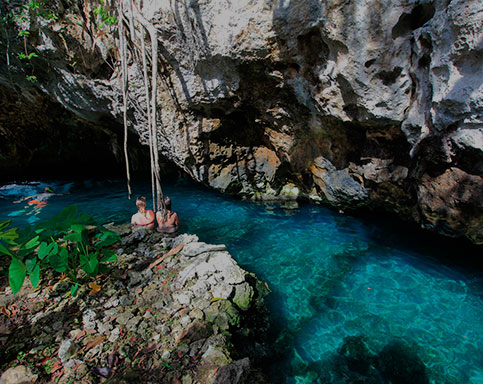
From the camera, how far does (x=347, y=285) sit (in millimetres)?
3871

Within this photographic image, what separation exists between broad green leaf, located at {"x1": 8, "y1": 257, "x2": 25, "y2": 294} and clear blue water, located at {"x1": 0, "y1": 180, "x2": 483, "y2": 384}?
2555mm

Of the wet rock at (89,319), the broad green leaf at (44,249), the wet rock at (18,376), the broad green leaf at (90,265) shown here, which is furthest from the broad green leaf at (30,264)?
the wet rock at (18,376)

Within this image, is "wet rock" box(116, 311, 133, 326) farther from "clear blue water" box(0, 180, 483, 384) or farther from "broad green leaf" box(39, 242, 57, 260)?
"clear blue water" box(0, 180, 483, 384)

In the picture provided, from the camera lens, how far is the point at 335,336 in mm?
3057

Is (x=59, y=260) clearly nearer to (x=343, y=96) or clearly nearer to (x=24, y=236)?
(x=24, y=236)

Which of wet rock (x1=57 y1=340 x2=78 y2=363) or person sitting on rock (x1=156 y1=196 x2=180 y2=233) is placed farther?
person sitting on rock (x1=156 y1=196 x2=180 y2=233)

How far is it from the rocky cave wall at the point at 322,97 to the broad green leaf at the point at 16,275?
14.0ft

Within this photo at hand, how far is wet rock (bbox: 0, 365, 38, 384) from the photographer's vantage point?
77.9 inches

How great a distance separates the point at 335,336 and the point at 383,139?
3333 mm

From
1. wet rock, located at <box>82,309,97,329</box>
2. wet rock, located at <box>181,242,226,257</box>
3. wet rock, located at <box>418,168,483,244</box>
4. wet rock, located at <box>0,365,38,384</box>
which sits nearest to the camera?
wet rock, located at <box>0,365,38,384</box>

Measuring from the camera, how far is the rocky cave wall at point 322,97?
320 centimetres

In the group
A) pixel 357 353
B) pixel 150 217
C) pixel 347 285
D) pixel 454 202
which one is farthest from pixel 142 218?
pixel 454 202

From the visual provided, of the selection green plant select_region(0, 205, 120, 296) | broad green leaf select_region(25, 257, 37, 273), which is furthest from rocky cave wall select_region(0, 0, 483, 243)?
broad green leaf select_region(25, 257, 37, 273)

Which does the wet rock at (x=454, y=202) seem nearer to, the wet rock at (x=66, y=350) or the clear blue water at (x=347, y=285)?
the clear blue water at (x=347, y=285)
